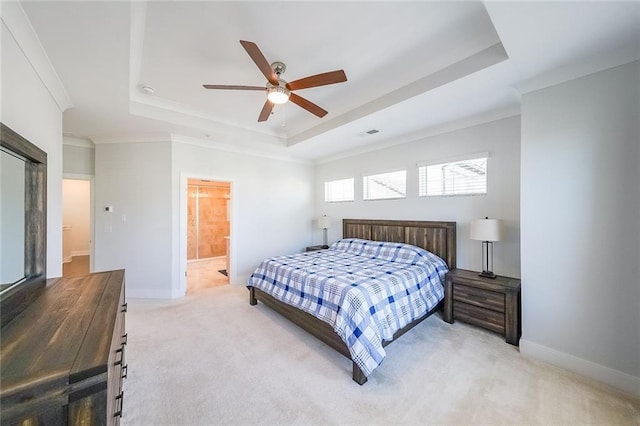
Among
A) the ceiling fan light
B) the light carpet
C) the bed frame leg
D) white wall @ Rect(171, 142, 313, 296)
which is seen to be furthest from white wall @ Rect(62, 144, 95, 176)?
the bed frame leg

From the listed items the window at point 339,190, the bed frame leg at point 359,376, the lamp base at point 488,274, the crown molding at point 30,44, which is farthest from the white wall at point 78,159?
the lamp base at point 488,274

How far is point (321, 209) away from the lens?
5793 millimetres

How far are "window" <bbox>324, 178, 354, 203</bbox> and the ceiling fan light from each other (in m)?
2.94

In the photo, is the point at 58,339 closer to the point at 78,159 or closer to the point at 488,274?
the point at 488,274

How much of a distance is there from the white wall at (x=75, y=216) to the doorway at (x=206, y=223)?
269 cm

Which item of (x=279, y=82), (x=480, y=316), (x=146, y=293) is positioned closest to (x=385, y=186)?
(x=480, y=316)

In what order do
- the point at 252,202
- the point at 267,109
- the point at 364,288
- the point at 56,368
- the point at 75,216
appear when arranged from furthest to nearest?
the point at 75,216 → the point at 252,202 → the point at 267,109 → the point at 364,288 → the point at 56,368

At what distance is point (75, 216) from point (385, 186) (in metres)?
8.13

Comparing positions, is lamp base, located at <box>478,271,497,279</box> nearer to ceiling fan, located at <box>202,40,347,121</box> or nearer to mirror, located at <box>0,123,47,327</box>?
ceiling fan, located at <box>202,40,347,121</box>

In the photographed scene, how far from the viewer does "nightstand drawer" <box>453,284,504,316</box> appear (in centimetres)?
266

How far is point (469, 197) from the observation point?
341 centimetres

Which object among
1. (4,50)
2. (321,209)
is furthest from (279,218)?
(4,50)

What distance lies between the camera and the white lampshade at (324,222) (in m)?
5.25

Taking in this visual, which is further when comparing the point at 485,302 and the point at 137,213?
the point at 137,213
